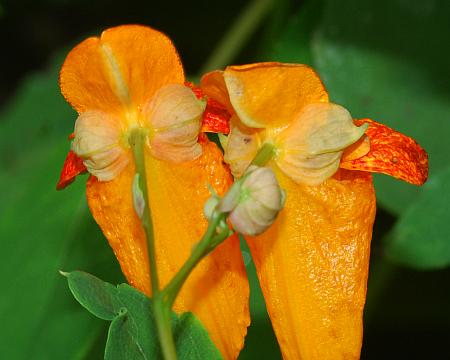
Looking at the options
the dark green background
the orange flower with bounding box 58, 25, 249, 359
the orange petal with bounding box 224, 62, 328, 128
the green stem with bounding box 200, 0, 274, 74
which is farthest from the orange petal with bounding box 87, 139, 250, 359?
the green stem with bounding box 200, 0, 274, 74

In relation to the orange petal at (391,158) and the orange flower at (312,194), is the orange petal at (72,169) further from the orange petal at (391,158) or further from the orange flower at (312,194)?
the orange petal at (391,158)

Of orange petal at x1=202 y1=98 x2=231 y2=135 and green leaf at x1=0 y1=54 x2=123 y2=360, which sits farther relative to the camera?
green leaf at x1=0 y1=54 x2=123 y2=360

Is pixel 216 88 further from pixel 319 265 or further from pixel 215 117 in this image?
pixel 319 265

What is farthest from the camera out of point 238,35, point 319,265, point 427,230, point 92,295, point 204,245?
point 238,35

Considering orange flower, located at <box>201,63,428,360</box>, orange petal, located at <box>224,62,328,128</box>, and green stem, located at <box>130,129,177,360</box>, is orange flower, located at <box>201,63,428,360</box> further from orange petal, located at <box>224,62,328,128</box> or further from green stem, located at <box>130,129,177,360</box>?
green stem, located at <box>130,129,177,360</box>

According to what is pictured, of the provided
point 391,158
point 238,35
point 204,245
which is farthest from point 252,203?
point 238,35

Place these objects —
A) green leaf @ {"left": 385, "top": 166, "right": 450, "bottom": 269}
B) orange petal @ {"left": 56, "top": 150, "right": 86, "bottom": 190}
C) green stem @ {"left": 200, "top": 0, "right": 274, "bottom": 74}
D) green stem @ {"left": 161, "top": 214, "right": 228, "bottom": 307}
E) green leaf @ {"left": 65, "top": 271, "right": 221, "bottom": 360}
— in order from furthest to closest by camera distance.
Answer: green stem @ {"left": 200, "top": 0, "right": 274, "bottom": 74}
green leaf @ {"left": 385, "top": 166, "right": 450, "bottom": 269}
orange petal @ {"left": 56, "top": 150, "right": 86, "bottom": 190}
green leaf @ {"left": 65, "top": 271, "right": 221, "bottom": 360}
green stem @ {"left": 161, "top": 214, "right": 228, "bottom": 307}
